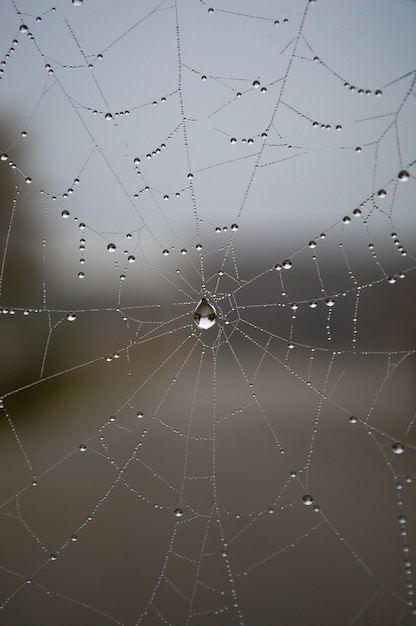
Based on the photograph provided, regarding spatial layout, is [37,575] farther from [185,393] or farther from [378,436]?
[378,436]

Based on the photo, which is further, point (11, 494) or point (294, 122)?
point (11, 494)

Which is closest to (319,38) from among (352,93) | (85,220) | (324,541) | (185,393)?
(352,93)

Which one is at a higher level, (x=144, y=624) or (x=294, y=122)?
(x=294, y=122)

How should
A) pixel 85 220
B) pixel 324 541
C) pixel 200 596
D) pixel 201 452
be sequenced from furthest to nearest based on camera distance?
pixel 201 452, pixel 324 541, pixel 200 596, pixel 85 220

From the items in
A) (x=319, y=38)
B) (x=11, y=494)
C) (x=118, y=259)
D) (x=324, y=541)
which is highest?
(x=319, y=38)

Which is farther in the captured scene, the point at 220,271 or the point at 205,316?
the point at 220,271

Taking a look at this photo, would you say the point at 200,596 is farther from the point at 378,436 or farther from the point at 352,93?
the point at 352,93

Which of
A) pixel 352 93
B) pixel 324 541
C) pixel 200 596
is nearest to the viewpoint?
pixel 352 93
